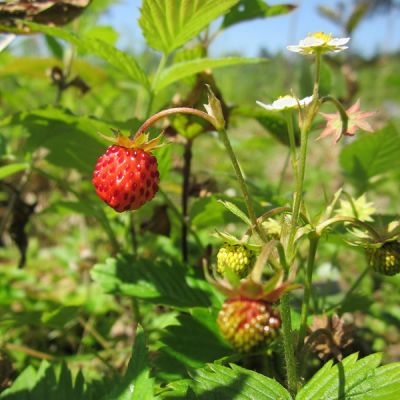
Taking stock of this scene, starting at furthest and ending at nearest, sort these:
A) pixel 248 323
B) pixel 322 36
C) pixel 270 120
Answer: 1. pixel 270 120
2. pixel 322 36
3. pixel 248 323

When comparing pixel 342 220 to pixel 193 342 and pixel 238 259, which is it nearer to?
pixel 238 259

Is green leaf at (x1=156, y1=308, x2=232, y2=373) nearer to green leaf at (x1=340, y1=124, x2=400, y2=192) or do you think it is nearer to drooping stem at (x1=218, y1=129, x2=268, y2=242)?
drooping stem at (x1=218, y1=129, x2=268, y2=242)

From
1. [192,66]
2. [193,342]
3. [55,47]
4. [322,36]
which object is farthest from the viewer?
[55,47]

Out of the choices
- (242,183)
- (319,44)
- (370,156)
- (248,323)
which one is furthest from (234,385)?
(370,156)

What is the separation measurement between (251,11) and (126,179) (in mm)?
892

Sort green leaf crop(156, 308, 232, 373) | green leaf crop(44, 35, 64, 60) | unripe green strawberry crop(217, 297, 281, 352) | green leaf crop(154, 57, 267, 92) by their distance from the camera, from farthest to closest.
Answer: green leaf crop(44, 35, 64, 60) < green leaf crop(154, 57, 267, 92) < green leaf crop(156, 308, 232, 373) < unripe green strawberry crop(217, 297, 281, 352)

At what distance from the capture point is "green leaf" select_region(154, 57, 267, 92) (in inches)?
49.2

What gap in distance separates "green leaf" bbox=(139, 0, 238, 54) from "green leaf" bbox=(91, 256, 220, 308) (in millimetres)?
585

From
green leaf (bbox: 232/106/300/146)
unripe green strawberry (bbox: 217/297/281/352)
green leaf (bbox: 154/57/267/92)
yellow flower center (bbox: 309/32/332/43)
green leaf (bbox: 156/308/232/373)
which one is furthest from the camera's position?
green leaf (bbox: 232/106/300/146)

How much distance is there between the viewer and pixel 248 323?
71 cm

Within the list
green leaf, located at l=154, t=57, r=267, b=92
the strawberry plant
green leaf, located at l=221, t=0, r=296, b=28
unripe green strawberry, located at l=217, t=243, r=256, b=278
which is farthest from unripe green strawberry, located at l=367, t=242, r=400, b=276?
green leaf, located at l=221, t=0, r=296, b=28

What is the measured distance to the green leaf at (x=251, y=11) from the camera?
1.54 meters

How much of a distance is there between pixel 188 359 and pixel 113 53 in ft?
2.38

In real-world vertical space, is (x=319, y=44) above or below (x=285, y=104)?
above
